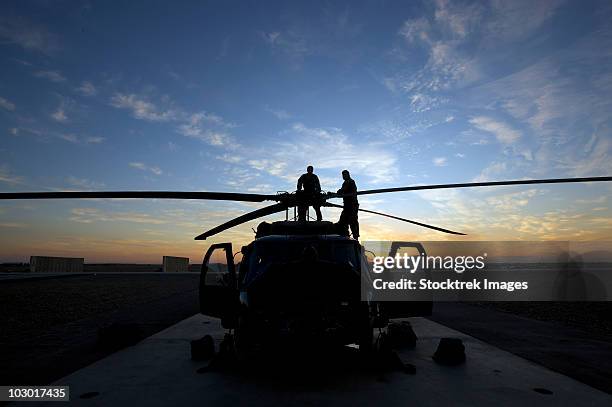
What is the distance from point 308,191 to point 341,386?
4156 mm

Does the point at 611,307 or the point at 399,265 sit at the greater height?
the point at 399,265

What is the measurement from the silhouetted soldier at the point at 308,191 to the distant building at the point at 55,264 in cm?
4828

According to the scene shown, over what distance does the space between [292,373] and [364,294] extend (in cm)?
157

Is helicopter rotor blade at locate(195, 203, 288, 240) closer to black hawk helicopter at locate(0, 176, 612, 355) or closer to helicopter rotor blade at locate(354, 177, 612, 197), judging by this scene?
black hawk helicopter at locate(0, 176, 612, 355)

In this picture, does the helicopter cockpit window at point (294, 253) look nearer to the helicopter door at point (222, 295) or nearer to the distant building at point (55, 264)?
the helicopter door at point (222, 295)

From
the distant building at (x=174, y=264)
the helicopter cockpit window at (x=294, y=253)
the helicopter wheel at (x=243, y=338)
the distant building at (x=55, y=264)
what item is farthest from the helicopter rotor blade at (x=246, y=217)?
the distant building at (x=55, y=264)

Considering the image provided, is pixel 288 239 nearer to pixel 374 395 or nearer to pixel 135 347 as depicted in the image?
pixel 374 395

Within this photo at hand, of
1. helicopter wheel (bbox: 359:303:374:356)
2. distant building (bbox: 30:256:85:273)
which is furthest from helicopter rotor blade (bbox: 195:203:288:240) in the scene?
distant building (bbox: 30:256:85:273)

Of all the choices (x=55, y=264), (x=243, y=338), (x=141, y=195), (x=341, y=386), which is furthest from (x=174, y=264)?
(x=341, y=386)

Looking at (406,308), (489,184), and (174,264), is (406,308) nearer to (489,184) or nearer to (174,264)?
(489,184)

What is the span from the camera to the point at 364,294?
524 cm

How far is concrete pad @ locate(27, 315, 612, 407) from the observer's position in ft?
13.8

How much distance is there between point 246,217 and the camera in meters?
7.79

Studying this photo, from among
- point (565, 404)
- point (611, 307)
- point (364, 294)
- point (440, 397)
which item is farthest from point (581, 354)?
point (611, 307)
